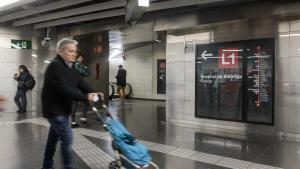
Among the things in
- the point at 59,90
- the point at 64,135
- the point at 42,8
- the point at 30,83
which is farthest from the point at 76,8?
the point at 64,135

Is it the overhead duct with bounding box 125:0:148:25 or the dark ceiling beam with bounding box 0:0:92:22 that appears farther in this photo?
the dark ceiling beam with bounding box 0:0:92:22

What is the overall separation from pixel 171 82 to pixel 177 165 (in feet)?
14.7

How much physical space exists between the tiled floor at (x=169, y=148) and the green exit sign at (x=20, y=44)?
12.7 ft

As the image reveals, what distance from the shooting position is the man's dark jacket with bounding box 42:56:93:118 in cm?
396

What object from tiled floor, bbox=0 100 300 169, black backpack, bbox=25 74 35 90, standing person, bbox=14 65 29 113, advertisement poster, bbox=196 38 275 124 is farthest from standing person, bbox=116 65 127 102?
advertisement poster, bbox=196 38 275 124

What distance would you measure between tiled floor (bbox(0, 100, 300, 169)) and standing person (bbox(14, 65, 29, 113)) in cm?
281

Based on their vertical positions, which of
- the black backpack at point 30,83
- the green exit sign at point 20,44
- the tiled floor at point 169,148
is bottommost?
the tiled floor at point 169,148

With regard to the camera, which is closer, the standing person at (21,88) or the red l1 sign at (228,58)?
the red l1 sign at (228,58)

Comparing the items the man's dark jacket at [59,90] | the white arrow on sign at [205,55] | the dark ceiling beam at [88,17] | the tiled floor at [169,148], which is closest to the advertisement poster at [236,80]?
the white arrow on sign at [205,55]

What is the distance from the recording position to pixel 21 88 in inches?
452

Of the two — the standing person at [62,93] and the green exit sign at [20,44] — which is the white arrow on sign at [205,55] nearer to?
the standing person at [62,93]

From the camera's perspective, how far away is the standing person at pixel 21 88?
1141 cm

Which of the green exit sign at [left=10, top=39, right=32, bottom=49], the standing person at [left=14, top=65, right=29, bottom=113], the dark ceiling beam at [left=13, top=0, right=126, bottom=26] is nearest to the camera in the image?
the dark ceiling beam at [left=13, top=0, right=126, bottom=26]

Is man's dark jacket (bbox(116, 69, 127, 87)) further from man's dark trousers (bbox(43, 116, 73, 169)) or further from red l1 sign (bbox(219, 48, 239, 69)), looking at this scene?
man's dark trousers (bbox(43, 116, 73, 169))
